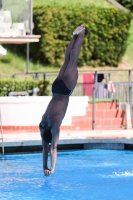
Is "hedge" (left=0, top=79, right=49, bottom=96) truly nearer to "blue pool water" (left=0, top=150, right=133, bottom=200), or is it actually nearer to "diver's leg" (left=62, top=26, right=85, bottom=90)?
"blue pool water" (left=0, top=150, right=133, bottom=200)

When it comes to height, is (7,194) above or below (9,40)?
below

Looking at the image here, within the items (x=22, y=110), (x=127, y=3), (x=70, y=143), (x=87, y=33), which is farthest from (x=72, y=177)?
(x=127, y=3)

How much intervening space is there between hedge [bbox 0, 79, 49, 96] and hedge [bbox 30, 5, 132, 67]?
872 cm

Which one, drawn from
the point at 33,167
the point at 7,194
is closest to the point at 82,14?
the point at 33,167

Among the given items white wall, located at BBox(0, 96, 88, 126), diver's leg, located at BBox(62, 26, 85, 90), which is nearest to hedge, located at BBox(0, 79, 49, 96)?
white wall, located at BBox(0, 96, 88, 126)

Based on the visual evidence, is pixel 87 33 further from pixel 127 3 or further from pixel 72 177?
pixel 72 177

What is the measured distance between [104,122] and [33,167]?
23.8 feet

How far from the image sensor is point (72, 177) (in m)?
13.3

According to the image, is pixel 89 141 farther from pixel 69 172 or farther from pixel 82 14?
pixel 82 14

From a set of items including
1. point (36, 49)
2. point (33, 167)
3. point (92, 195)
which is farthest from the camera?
point (36, 49)

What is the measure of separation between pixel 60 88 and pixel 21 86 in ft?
36.1

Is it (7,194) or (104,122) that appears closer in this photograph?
(7,194)

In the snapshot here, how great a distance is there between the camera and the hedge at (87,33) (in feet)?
103

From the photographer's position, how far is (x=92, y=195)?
11.5m
